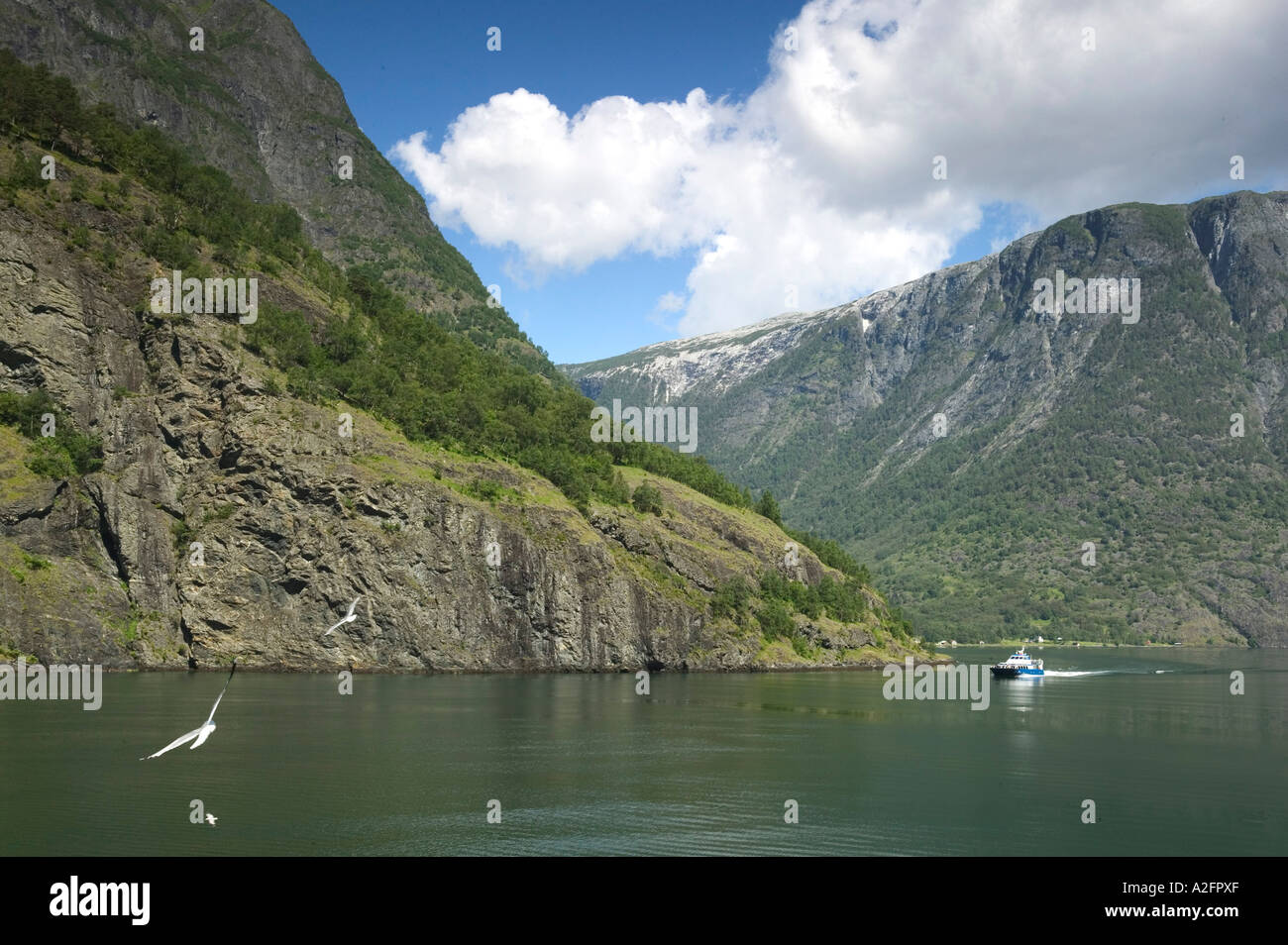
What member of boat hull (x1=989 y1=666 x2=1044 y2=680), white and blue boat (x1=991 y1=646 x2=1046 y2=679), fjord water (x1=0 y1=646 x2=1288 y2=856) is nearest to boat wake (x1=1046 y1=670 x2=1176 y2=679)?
white and blue boat (x1=991 y1=646 x2=1046 y2=679)

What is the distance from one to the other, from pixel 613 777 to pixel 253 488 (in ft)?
274

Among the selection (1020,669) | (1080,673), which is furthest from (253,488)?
(1080,673)

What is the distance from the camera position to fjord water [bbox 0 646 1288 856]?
4603 centimetres

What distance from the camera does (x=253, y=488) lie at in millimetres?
127938

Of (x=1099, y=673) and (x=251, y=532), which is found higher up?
(x=251, y=532)

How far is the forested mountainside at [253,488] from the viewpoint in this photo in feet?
391

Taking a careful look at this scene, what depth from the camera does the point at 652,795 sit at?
55125mm

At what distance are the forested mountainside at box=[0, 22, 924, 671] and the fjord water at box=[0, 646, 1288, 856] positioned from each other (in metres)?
21.4

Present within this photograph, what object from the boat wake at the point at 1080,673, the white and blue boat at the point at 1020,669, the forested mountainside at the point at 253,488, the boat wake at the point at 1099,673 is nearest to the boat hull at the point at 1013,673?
the white and blue boat at the point at 1020,669

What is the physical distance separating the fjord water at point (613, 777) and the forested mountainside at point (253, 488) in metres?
21.4

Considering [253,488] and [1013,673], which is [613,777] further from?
[1013,673]

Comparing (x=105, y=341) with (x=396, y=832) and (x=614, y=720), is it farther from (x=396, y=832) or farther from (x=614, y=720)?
(x=396, y=832)

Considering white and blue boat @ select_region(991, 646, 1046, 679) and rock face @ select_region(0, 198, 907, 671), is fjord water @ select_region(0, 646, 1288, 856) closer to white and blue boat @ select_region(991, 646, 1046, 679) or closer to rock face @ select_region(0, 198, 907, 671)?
rock face @ select_region(0, 198, 907, 671)
